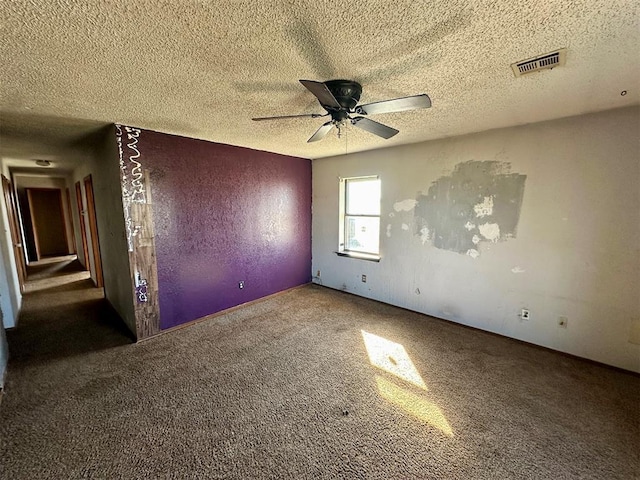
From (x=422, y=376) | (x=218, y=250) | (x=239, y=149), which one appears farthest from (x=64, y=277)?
(x=422, y=376)

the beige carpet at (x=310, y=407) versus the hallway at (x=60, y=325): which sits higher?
the beige carpet at (x=310, y=407)

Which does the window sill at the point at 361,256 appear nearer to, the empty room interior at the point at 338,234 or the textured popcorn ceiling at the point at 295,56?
the empty room interior at the point at 338,234

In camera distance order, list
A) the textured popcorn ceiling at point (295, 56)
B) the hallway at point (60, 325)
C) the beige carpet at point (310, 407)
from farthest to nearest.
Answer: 1. the hallway at point (60, 325)
2. the beige carpet at point (310, 407)
3. the textured popcorn ceiling at point (295, 56)

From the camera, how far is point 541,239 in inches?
103

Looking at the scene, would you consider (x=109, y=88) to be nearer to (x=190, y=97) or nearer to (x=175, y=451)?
(x=190, y=97)

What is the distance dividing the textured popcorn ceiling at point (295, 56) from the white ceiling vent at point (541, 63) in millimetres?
45

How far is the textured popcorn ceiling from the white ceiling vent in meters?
0.04

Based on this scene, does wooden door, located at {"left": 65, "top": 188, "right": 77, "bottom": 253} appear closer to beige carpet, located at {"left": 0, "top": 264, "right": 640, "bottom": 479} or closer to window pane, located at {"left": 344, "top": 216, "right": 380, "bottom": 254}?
beige carpet, located at {"left": 0, "top": 264, "right": 640, "bottom": 479}

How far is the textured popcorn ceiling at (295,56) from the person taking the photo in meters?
1.13

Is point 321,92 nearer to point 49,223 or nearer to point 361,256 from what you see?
point 361,256

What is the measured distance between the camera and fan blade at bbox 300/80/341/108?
138cm

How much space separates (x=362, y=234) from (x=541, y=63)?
2.91 meters

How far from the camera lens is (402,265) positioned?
12.0ft

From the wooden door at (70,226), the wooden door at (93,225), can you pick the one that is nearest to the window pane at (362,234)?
the wooden door at (93,225)
